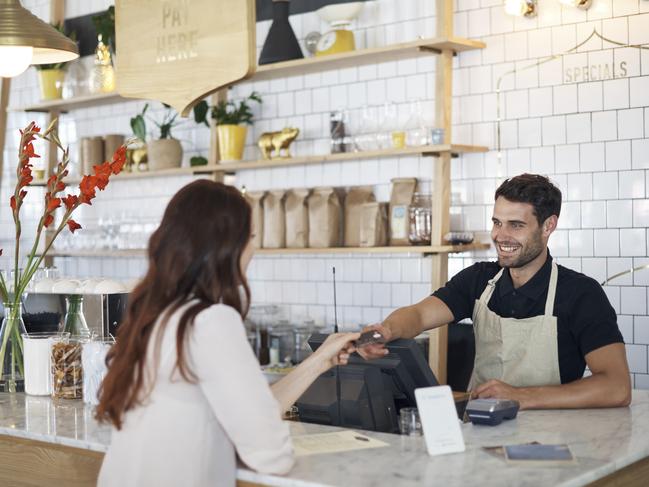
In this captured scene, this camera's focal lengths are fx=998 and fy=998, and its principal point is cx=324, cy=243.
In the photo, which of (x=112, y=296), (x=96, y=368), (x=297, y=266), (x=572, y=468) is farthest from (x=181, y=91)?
(x=297, y=266)

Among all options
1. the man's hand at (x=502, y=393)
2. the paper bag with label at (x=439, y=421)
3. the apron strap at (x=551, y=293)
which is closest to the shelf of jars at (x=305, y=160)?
the apron strap at (x=551, y=293)

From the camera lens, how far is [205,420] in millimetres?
2256

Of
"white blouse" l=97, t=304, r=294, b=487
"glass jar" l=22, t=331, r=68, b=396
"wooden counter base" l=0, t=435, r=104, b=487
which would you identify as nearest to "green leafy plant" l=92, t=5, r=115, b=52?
"glass jar" l=22, t=331, r=68, b=396

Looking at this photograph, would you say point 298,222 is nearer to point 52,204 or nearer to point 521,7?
point 521,7

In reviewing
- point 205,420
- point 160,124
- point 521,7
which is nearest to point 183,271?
point 205,420

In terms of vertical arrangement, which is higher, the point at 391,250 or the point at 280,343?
the point at 391,250

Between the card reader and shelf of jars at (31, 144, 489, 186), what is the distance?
86.8 inches

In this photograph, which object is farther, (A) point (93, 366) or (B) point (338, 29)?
(B) point (338, 29)

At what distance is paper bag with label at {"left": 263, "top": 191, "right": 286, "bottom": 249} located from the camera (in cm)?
561

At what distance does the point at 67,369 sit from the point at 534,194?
1.77 meters

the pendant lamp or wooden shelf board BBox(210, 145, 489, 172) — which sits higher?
the pendant lamp

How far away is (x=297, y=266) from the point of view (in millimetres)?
5918

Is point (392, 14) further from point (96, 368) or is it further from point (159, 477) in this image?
point (159, 477)

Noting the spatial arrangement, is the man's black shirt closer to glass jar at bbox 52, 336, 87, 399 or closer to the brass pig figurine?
glass jar at bbox 52, 336, 87, 399
